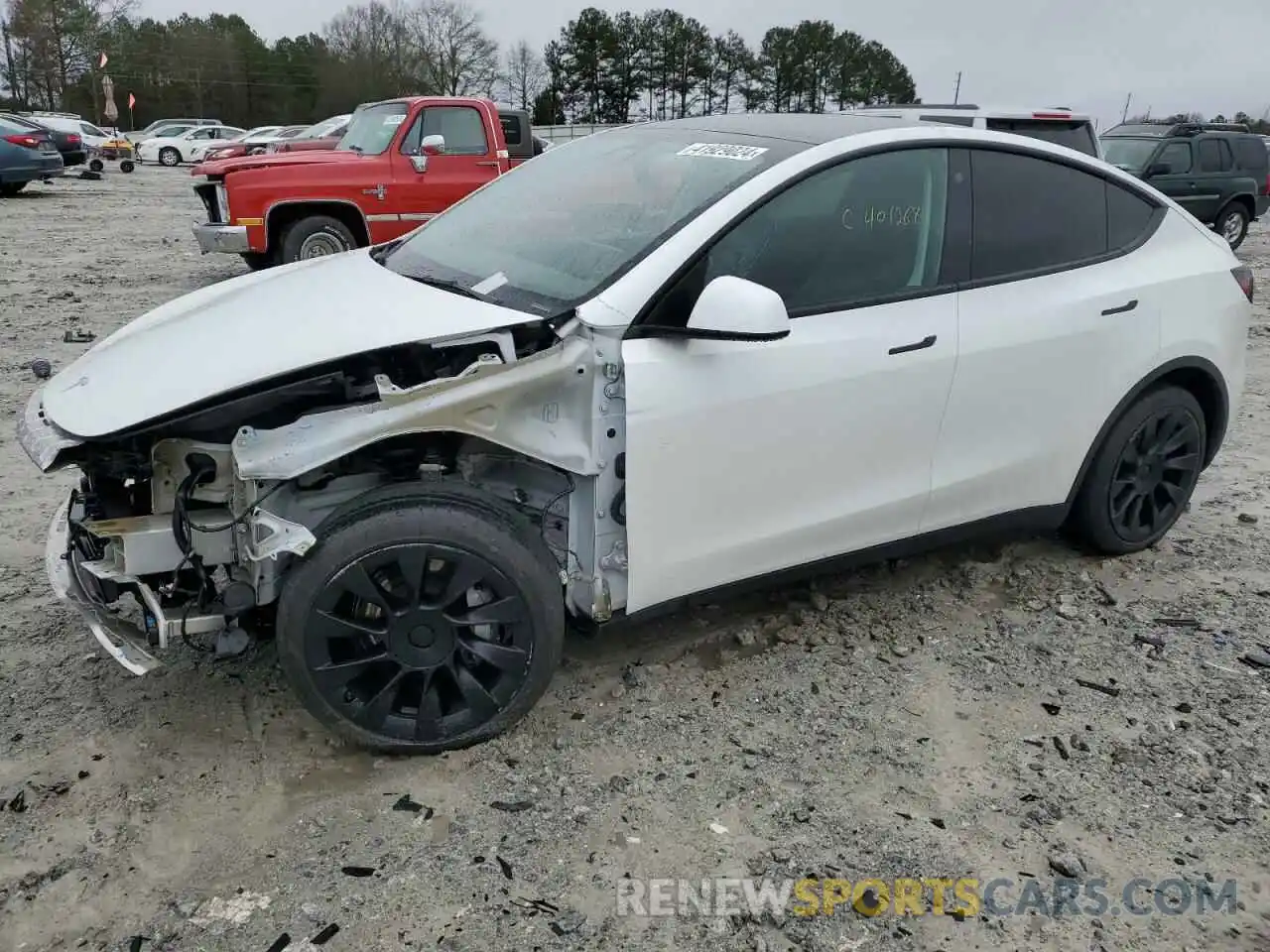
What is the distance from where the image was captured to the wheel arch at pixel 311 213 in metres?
9.36

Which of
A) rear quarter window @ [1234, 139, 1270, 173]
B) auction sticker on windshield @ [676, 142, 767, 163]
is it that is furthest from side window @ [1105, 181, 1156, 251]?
rear quarter window @ [1234, 139, 1270, 173]

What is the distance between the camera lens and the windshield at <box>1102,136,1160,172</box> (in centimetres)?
1471

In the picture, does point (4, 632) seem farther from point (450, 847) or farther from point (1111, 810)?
point (1111, 810)

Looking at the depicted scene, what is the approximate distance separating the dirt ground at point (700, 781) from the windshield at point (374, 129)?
678 cm

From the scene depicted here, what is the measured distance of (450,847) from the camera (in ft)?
8.38

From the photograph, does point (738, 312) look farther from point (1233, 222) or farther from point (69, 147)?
point (69, 147)

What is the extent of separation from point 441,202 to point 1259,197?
13341mm

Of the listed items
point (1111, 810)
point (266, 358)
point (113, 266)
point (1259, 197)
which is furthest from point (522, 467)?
point (1259, 197)

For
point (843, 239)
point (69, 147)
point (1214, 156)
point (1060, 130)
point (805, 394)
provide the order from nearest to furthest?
1. point (805, 394)
2. point (843, 239)
3. point (1060, 130)
4. point (1214, 156)
5. point (69, 147)

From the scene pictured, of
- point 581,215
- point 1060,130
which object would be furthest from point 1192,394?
point 1060,130

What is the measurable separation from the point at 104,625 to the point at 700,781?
5.51 ft

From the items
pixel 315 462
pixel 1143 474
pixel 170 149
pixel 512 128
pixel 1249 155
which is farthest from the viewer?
pixel 170 149

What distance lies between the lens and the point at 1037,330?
3451mm

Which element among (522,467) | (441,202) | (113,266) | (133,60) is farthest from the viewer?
(133,60)
